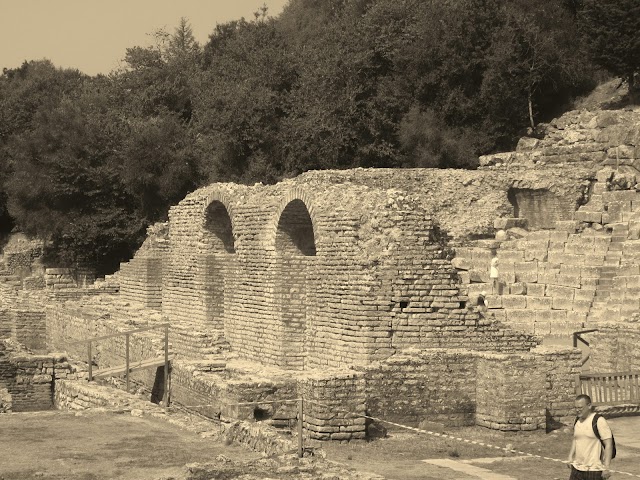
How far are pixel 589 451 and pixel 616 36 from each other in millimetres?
21069

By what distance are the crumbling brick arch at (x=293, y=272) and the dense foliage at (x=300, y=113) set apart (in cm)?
1189

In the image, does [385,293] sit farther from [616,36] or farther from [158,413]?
[616,36]

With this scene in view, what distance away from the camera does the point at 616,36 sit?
2997 centimetres

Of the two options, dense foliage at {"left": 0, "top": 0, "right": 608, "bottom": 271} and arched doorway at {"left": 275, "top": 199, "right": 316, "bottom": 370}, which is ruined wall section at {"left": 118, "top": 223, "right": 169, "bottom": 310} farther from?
dense foliage at {"left": 0, "top": 0, "right": 608, "bottom": 271}

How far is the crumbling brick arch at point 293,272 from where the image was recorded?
58.9ft

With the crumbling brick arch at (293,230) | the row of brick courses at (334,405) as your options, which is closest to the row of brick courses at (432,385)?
the row of brick courses at (334,405)

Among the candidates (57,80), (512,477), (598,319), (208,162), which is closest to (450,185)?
(598,319)

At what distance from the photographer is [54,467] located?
11.9 metres

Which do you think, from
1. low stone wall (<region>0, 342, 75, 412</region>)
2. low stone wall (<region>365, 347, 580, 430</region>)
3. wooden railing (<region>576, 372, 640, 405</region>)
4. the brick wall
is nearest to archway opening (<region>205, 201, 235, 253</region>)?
low stone wall (<region>0, 342, 75, 412</region>)

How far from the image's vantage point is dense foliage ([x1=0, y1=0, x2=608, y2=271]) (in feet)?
102

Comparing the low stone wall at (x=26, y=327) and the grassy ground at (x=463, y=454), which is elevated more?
the low stone wall at (x=26, y=327)

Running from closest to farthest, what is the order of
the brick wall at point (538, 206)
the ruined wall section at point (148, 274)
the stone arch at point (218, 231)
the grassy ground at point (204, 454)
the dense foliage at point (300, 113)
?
the grassy ground at point (204, 454)
the stone arch at point (218, 231)
the brick wall at point (538, 206)
the ruined wall section at point (148, 274)
the dense foliage at point (300, 113)

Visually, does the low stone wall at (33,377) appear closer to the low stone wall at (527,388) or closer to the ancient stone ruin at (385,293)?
the ancient stone ruin at (385,293)

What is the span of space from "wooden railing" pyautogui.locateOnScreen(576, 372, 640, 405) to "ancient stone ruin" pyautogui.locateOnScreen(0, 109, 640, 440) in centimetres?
46
